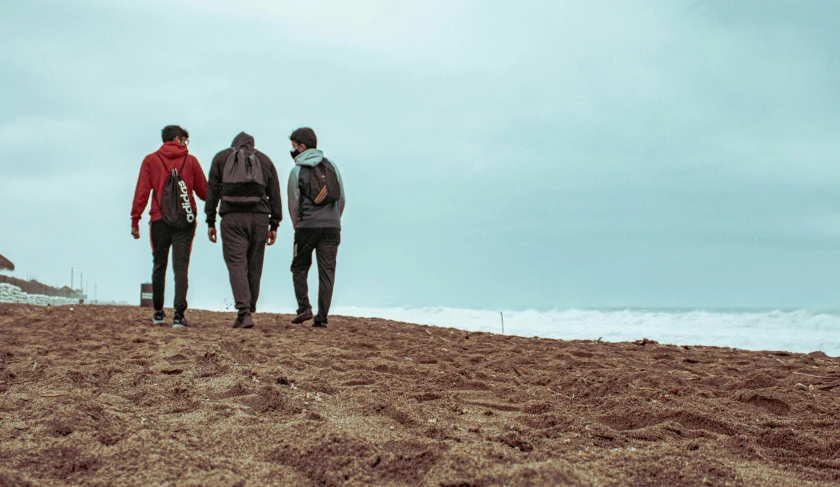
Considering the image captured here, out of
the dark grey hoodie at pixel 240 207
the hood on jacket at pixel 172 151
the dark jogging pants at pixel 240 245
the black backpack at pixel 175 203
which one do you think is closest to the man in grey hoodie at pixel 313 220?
the dark grey hoodie at pixel 240 207

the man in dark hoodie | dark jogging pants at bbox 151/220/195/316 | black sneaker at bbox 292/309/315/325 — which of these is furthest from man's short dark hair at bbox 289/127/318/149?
black sneaker at bbox 292/309/315/325

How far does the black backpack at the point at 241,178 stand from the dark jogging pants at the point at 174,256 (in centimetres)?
60

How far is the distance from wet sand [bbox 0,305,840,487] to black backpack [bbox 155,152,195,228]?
142 centimetres

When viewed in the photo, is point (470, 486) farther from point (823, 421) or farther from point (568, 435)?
point (823, 421)

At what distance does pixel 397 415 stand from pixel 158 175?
474 cm

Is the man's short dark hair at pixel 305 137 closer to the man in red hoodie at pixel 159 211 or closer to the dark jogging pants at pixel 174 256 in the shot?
the man in red hoodie at pixel 159 211

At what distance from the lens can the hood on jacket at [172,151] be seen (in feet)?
23.3

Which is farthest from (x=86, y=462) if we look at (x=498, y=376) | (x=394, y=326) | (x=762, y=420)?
(x=394, y=326)

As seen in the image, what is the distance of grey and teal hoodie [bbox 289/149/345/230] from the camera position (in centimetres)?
704

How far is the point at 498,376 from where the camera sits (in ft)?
15.1

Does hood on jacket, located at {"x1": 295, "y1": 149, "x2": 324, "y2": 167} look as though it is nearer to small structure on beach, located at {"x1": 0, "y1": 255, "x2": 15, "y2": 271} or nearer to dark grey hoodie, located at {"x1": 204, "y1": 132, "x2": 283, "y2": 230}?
dark grey hoodie, located at {"x1": 204, "y1": 132, "x2": 283, "y2": 230}

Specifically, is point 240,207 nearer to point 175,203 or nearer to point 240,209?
point 240,209

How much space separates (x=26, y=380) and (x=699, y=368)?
16.1ft

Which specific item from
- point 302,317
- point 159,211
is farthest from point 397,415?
point 159,211
